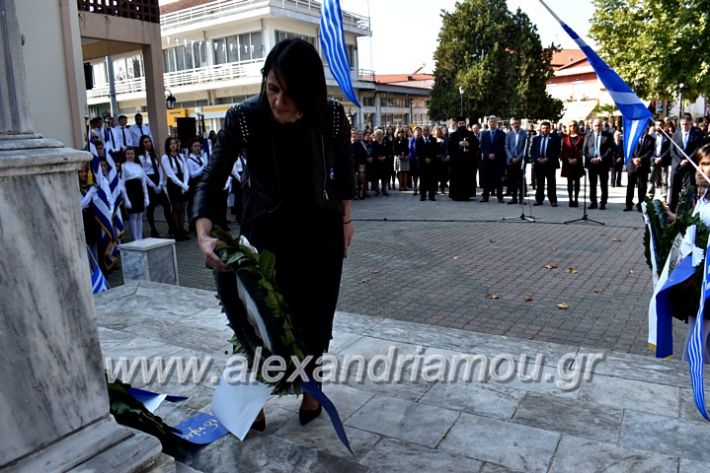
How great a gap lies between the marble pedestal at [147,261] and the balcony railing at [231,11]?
3255 cm

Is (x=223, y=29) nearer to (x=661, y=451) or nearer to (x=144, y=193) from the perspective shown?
(x=144, y=193)

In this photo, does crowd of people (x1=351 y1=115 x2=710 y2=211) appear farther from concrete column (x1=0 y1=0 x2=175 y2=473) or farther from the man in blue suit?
concrete column (x1=0 y1=0 x2=175 y2=473)

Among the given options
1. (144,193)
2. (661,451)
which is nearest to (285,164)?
(661,451)

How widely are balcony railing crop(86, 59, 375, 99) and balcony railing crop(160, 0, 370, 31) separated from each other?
3088 millimetres

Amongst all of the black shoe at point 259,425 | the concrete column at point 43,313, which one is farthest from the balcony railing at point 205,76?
the concrete column at point 43,313

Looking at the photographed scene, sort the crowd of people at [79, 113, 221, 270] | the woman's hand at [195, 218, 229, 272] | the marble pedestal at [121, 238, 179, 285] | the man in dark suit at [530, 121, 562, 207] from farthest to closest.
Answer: the man in dark suit at [530, 121, 562, 207], the crowd of people at [79, 113, 221, 270], the marble pedestal at [121, 238, 179, 285], the woman's hand at [195, 218, 229, 272]

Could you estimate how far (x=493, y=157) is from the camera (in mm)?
15695

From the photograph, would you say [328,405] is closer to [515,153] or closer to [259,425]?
[259,425]

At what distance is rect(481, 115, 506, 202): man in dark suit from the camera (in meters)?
15.7

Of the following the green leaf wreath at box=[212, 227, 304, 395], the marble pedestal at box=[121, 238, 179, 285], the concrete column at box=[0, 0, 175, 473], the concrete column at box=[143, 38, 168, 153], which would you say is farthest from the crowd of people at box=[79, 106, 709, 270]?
the concrete column at box=[0, 0, 175, 473]

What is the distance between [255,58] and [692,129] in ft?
101

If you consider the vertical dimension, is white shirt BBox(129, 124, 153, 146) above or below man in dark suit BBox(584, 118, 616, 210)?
above

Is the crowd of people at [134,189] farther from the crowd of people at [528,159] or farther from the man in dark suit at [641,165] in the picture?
the man in dark suit at [641,165]

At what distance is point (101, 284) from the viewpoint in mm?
6543
